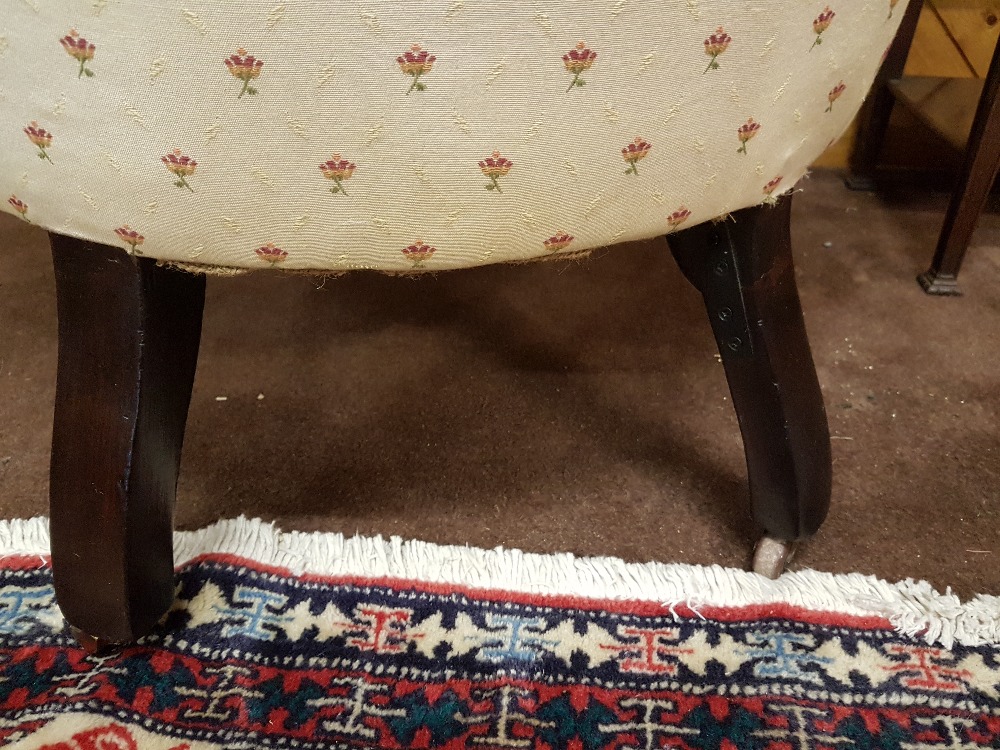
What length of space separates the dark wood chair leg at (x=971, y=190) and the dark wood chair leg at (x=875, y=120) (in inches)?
10.7

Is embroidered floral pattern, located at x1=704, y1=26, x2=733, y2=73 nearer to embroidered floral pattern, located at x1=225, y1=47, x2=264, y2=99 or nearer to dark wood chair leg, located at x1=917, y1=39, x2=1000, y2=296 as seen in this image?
embroidered floral pattern, located at x1=225, y1=47, x2=264, y2=99

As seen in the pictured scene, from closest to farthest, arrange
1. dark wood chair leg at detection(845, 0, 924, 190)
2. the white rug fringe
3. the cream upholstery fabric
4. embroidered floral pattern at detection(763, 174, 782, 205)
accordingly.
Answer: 1. the cream upholstery fabric
2. embroidered floral pattern at detection(763, 174, 782, 205)
3. the white rug fringe
4. dark wood chair leg at detection(845, 0, 924, 190)

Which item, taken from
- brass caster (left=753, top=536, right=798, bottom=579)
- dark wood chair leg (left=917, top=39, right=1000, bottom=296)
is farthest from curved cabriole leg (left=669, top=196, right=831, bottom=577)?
dark wood chair leg (left=917, top=39, right=1000, bottom=296)

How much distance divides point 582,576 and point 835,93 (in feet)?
1.11

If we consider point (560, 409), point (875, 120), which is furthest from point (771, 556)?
point (875, 120)

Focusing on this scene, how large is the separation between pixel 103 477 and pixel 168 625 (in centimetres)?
13

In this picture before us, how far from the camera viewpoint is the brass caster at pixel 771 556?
0.53 meters

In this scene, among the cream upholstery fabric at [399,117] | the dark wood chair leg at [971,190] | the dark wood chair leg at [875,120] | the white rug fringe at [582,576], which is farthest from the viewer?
the dark wood chair leg at [875,120]

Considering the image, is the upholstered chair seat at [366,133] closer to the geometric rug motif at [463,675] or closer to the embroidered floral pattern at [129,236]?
the embroidered floral pattern at [129,236]

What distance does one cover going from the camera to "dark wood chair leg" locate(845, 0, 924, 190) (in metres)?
1.04

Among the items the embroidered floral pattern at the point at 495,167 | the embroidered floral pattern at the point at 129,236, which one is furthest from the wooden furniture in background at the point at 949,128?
the embroidered floral pattern at the point at 129,236

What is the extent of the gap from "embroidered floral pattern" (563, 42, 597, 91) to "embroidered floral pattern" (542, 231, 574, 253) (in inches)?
2.8

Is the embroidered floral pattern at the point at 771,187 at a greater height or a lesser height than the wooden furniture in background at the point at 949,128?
greater

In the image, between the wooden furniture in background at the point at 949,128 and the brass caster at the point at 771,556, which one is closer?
the brass caster at the point at 771,556
